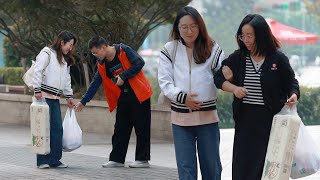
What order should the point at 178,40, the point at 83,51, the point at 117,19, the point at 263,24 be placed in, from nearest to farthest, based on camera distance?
the point at 263,24 → the point at 178,40 → the point at 117,19 → the point at 83,51

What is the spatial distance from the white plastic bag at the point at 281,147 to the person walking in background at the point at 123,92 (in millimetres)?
3701

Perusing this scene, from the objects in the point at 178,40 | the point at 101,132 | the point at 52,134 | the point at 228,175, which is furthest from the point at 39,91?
the point at 101,132

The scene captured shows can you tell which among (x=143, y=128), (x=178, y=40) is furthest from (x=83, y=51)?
(x=178, y=40)

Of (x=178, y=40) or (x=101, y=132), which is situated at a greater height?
(x=178, y=40)

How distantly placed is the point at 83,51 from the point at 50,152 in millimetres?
5819

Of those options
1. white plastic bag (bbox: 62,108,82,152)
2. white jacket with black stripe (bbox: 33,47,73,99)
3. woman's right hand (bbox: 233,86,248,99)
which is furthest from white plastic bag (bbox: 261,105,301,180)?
white plastic bag (bbox: 62,108,82,152)

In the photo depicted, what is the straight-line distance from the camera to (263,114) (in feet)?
19.5

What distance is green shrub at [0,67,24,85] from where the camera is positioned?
23906 millimetres

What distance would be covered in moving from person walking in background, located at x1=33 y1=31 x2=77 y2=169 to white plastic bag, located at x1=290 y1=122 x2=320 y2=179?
13.1 feet

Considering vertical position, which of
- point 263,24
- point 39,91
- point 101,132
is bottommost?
point 101,132

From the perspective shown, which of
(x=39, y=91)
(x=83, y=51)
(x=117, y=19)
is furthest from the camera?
(x=83, y=51)

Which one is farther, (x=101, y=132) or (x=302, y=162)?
(x=101, y=132)

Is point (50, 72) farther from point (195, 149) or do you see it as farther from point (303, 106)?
point (303, 106)

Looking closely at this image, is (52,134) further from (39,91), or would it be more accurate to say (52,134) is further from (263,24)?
(263,24)
